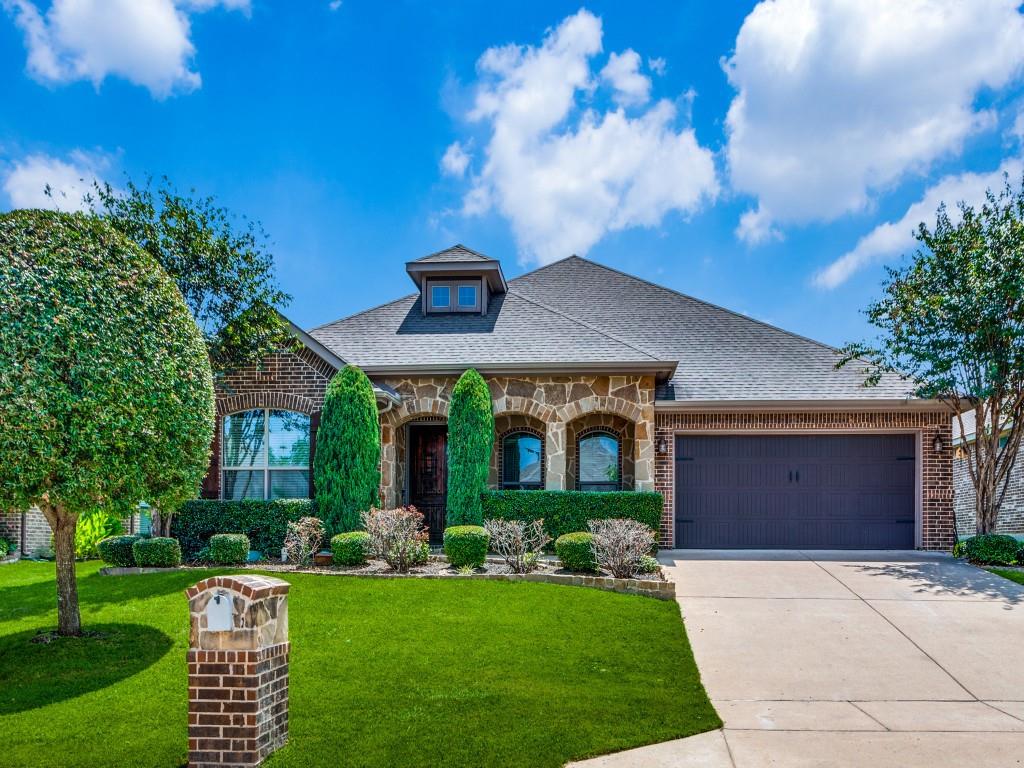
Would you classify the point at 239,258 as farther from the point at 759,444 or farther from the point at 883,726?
the point at 883,726

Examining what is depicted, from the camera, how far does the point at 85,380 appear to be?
22.6 feet

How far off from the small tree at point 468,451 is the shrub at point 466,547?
181 centimetres

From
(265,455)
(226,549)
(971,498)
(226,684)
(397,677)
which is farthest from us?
(971,498)

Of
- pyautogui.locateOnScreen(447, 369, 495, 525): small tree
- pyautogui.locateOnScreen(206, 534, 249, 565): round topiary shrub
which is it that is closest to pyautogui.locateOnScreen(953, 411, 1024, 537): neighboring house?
pyautogui.locateOnScreen(447, 369, 495, 525): small tree

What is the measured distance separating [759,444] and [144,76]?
11.9m

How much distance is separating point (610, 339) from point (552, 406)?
1743 millimetres

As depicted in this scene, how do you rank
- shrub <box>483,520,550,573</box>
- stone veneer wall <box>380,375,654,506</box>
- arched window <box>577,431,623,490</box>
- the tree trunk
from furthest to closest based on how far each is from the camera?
arched window <box>577,431,623,490</box> → stone veneer wall <box>380,375,654,506</box> → shrub <box>483,520,550,573</box> → the tree trunk

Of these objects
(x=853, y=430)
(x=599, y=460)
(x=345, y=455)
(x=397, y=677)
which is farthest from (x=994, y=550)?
(x=345, y=455)

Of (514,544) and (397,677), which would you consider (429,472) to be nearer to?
(514,544)

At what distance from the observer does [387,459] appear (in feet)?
44.8

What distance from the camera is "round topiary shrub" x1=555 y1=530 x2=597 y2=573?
33.7 ft

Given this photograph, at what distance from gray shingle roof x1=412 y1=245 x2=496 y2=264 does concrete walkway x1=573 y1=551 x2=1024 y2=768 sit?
746cm

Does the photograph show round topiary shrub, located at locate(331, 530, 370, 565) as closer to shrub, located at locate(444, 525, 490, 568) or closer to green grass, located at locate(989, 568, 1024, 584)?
shrub, located at locate(444, 525, 490, 568)

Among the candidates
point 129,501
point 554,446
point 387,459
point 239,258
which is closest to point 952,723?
point 129,501
